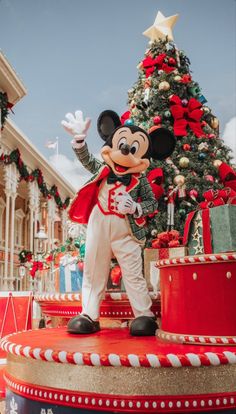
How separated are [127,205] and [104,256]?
38cm

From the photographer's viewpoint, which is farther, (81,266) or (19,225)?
(19,225)

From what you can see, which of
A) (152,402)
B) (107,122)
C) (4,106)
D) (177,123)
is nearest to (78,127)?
(107,122)

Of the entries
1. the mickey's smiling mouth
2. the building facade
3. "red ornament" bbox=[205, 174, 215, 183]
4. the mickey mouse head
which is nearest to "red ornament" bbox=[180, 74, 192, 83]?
"red ornament" bbox=[205, 174, 215, 183]

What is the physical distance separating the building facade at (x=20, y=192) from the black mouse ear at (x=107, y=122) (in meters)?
7.89

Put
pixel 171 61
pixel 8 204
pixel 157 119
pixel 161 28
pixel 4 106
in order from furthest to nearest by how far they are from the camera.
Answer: pixel 8 204 → pixel 4 106 → pixel 161 28 → pixel 171 61 → pixel 157 119

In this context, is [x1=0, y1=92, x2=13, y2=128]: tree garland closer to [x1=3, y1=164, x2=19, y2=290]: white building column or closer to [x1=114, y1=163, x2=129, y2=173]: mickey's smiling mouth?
[x1=3, y1=164, x2=19, y2=290]: white building column

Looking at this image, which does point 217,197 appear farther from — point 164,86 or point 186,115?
point 164,86

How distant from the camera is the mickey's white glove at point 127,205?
2.65 meters

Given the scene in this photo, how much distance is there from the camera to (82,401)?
5.89 ft

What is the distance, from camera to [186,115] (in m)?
5.59

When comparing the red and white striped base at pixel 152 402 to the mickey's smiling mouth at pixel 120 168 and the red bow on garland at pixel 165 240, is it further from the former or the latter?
the red bow on garland at pixel 165 240

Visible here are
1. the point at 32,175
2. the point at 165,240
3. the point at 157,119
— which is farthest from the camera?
the point at 32,175

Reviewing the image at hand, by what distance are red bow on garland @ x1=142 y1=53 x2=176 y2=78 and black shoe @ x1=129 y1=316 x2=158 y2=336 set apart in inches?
169

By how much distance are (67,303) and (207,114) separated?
→ 12.6 feet
